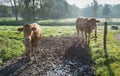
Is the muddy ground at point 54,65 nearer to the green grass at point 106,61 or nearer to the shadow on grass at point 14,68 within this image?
the shadow on grass at point 14,68

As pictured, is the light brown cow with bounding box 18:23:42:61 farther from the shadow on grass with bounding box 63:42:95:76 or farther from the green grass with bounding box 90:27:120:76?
the green grass with bounding box 90:27:120:76

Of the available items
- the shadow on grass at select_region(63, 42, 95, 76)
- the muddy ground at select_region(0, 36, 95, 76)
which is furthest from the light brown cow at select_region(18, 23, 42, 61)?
the shadow on grass at select_region(63, 42, 95, 76)

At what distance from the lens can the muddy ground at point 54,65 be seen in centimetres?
1216

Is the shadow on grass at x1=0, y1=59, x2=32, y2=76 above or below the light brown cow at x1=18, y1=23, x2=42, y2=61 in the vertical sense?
below

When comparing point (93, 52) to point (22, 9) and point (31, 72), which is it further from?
point (22, 9)

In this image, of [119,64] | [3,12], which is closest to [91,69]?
[119,64]

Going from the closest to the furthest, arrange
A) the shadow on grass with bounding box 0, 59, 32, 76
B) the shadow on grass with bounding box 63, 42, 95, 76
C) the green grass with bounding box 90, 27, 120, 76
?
the green grass with bounding box 90, 27, 120, 76 < the shadow on grass with bounding box 0, 59, 32, 76 < the shadow on grass with bounding box 63, 42, 95, 76

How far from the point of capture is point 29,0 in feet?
258

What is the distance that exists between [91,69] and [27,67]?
3222 millimetres

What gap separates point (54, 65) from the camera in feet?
44.4

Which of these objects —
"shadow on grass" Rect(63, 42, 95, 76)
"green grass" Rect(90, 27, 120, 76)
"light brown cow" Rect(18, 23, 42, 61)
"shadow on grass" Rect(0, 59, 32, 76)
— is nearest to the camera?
"green grass" Rect(90, 27, 120, 76)

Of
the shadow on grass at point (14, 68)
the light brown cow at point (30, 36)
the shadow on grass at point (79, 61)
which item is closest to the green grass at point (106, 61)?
the shadow on grass at point (79, 61)

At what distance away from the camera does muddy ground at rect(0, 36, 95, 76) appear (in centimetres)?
1216

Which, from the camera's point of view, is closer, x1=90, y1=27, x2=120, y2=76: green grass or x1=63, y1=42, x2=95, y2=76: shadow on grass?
x1=90, y1=27, x2=120, y2=76: green grass
